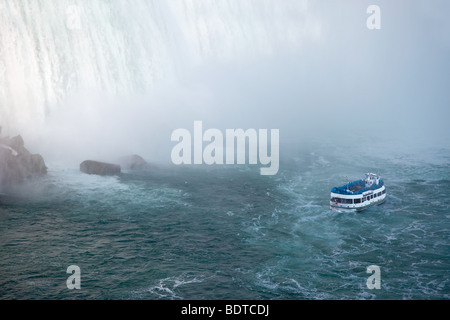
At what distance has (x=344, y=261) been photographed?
31500 millimetres

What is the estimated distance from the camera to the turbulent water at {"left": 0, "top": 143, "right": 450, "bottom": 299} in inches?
1102

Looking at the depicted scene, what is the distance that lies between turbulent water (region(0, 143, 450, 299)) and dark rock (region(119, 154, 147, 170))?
71.7 inches

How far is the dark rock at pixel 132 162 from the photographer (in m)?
52.2

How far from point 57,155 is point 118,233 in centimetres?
2078

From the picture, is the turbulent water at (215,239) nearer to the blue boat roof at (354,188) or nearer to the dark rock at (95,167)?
the dark rock at (95,167)

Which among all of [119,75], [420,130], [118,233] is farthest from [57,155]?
[420,130]

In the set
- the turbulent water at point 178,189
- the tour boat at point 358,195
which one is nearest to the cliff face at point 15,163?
the turbulent water at point 178,189

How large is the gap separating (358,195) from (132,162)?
24672mm

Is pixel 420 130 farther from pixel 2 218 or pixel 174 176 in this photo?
pixel 2 218

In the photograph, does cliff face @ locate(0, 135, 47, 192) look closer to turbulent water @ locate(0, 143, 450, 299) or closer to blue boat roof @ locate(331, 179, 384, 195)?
turbulent water @ locate(0, 143, 450, 299)

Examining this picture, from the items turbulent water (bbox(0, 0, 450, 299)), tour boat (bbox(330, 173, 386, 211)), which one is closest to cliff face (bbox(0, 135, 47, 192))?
turbulent water (bbox(0, 0, 450, 299))

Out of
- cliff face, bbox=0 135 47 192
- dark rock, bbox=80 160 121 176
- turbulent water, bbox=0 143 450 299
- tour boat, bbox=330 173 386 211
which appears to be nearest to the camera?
turbulent water, bbox=0 143 450 299

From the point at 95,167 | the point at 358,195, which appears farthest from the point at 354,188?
the point at 95,167
